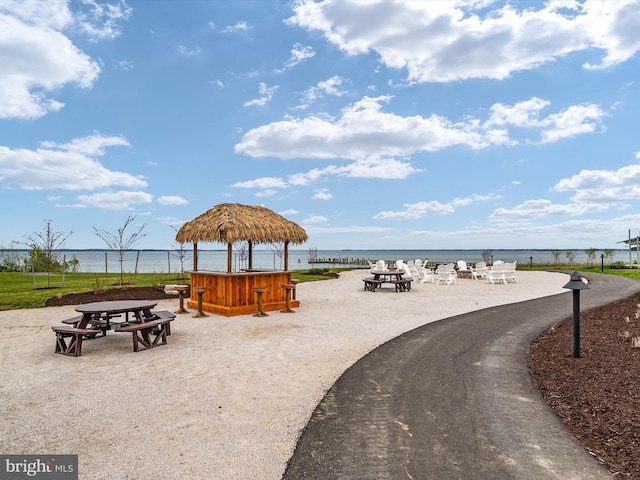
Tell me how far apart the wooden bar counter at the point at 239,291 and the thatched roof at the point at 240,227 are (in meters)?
1.01

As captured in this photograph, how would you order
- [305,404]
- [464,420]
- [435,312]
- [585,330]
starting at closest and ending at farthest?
[464,420] < [305,404] < [585,330] < [435,312]

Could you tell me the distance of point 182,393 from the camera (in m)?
4.74

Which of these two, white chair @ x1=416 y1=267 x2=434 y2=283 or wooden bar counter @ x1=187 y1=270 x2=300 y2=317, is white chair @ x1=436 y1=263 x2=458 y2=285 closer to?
white chair @ x1=416 y1=267 x2=434 y2=283

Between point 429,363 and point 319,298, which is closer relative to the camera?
point 429,363

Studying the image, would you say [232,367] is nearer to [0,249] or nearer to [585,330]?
[585,330]

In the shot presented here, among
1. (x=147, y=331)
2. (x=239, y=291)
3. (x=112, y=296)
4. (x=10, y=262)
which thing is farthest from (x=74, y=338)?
(x=10, y=262)

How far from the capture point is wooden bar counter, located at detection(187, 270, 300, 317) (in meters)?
10.7

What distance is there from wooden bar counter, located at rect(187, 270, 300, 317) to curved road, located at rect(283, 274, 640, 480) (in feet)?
17.2

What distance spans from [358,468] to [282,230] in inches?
361

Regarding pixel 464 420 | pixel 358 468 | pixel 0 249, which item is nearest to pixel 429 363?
pixel 464 420

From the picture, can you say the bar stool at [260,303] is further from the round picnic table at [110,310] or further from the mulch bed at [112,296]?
the mulch bed at [112,296]

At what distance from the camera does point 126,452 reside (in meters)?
3.34

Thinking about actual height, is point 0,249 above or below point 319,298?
above

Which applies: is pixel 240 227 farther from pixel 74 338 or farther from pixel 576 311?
pixel 576 311
